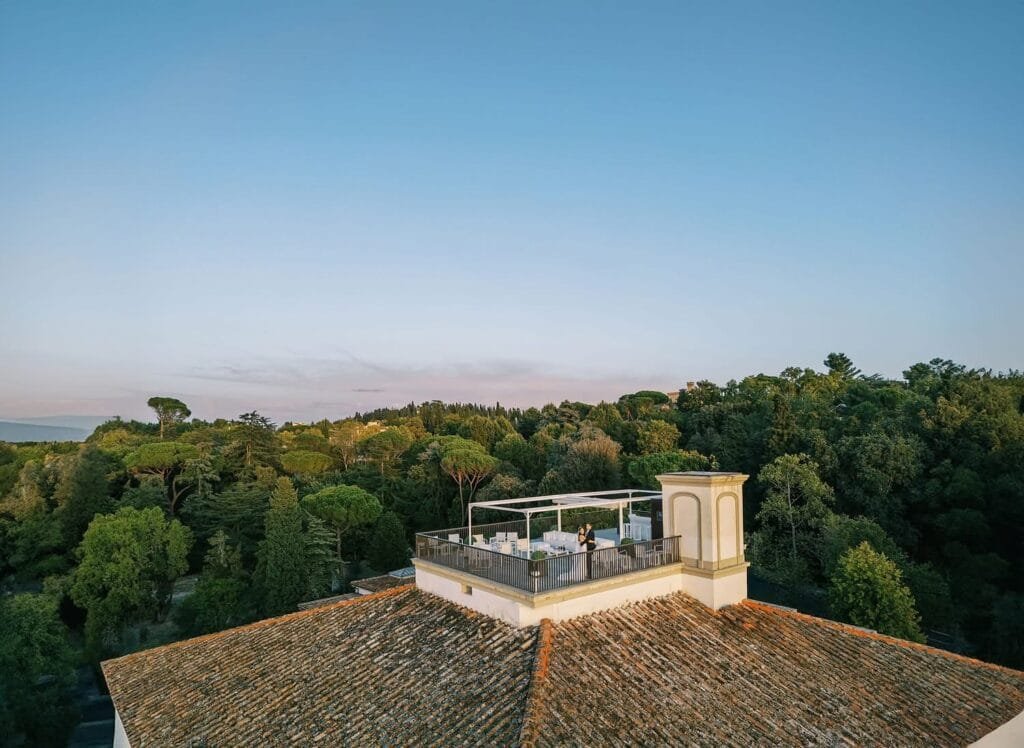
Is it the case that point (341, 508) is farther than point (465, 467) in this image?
No

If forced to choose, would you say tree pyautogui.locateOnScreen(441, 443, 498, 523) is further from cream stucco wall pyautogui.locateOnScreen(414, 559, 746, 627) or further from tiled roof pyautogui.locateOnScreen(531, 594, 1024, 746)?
tiled roof pyautogui.locateOnScreen(531, 594, 1024, 746)

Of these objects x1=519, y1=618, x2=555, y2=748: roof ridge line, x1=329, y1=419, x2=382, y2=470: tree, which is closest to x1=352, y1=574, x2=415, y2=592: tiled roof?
x1=519, y1=618, x2=555, y2=748: roof ridge line

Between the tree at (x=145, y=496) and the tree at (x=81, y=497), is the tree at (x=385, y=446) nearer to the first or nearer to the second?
the tree at (x=145, y=496)

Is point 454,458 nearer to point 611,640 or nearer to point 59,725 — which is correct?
point 59,725

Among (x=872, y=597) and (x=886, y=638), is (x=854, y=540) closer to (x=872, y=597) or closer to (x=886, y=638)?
(x=872, y=597)

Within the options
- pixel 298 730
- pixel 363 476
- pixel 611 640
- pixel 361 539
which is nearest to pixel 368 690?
pixel 298 730

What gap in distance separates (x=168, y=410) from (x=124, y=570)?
4014cm

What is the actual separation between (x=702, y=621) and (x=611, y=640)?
237 cm

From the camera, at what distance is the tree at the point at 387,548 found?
122ft

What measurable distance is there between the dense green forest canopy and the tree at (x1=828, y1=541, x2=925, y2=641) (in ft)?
0.24

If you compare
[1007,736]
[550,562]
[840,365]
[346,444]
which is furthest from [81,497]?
[840,365]

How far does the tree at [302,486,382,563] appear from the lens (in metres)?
38.8

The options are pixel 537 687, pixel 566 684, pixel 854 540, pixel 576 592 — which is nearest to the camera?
pixel 537 687

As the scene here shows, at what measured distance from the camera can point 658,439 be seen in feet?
145
